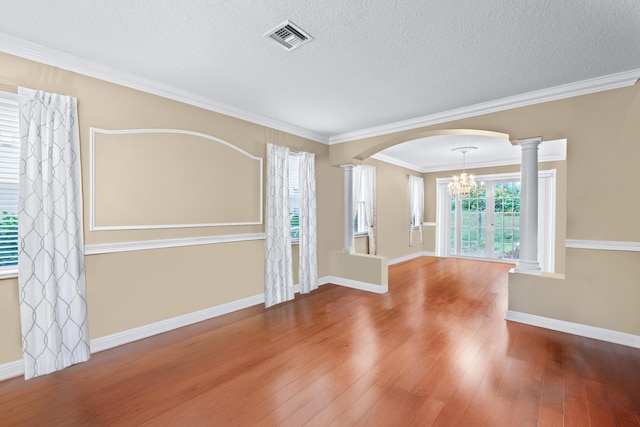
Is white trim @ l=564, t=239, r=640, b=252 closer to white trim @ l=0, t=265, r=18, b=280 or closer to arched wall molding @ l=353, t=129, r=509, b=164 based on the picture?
arched wall molding @ l=353, t=129, r=509, b=164

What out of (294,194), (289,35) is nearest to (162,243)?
(294,194)

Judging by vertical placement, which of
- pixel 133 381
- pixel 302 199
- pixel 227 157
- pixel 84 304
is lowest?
pixel 133 381

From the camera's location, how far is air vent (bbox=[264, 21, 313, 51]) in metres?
2.05

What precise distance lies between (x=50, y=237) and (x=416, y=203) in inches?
299

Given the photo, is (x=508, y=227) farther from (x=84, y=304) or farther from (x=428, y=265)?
(x=84, y=304)

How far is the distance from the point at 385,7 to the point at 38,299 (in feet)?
11.1

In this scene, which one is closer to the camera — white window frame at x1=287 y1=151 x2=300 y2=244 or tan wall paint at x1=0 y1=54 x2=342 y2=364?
tan wall paint at x1=0 y1=54 x2=342 y2=364

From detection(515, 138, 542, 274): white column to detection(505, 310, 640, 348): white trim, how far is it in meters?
0.53

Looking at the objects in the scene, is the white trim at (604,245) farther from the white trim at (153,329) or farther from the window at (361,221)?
the white trim at (153,329)

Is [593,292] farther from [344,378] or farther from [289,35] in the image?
[289,35]

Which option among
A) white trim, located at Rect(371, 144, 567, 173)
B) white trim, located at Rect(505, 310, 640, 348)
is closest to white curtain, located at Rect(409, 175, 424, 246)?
white trim, located at Rect(371, 144, 567, 173)

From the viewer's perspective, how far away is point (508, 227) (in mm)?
7199

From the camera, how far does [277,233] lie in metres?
4.09

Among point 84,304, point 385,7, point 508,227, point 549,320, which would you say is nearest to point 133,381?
point 84,304
